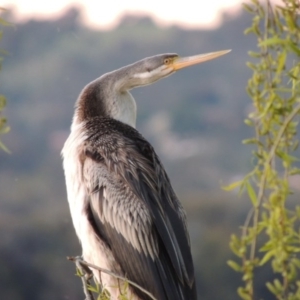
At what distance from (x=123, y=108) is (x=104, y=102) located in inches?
3.3

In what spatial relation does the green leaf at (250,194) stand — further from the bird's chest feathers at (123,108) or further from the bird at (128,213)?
the bird's chest feathers at (123,108)

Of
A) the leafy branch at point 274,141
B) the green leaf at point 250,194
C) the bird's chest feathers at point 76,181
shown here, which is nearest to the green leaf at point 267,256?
the leafy branch at point 274,141

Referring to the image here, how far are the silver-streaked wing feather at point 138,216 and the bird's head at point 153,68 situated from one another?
0.49 meters

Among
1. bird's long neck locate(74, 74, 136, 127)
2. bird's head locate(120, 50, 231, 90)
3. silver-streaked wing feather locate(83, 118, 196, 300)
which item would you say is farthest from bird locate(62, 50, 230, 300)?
bird's head locate(120, 50, 231, 90)

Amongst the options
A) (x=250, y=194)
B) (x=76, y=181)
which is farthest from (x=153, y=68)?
(x=250, y=194)

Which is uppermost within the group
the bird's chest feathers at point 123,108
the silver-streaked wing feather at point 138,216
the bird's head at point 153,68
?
the bird's head at point 153,68

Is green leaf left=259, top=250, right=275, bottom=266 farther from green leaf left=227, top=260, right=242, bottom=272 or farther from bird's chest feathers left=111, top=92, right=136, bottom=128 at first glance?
bird's chest feathers left=111, top=92, right=136, bottom=128

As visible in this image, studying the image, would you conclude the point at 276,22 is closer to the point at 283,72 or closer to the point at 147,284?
the point at 283,72

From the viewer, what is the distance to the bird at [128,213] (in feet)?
9.58

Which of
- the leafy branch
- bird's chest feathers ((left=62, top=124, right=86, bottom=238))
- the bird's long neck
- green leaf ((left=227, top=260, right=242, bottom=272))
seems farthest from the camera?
the bird's long neck

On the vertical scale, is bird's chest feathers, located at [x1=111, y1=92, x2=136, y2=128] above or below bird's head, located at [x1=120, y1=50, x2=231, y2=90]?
below

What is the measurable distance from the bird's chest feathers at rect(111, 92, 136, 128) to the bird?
248mm

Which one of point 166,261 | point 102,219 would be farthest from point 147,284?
point 102,219

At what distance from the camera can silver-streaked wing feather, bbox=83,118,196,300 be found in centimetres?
291
